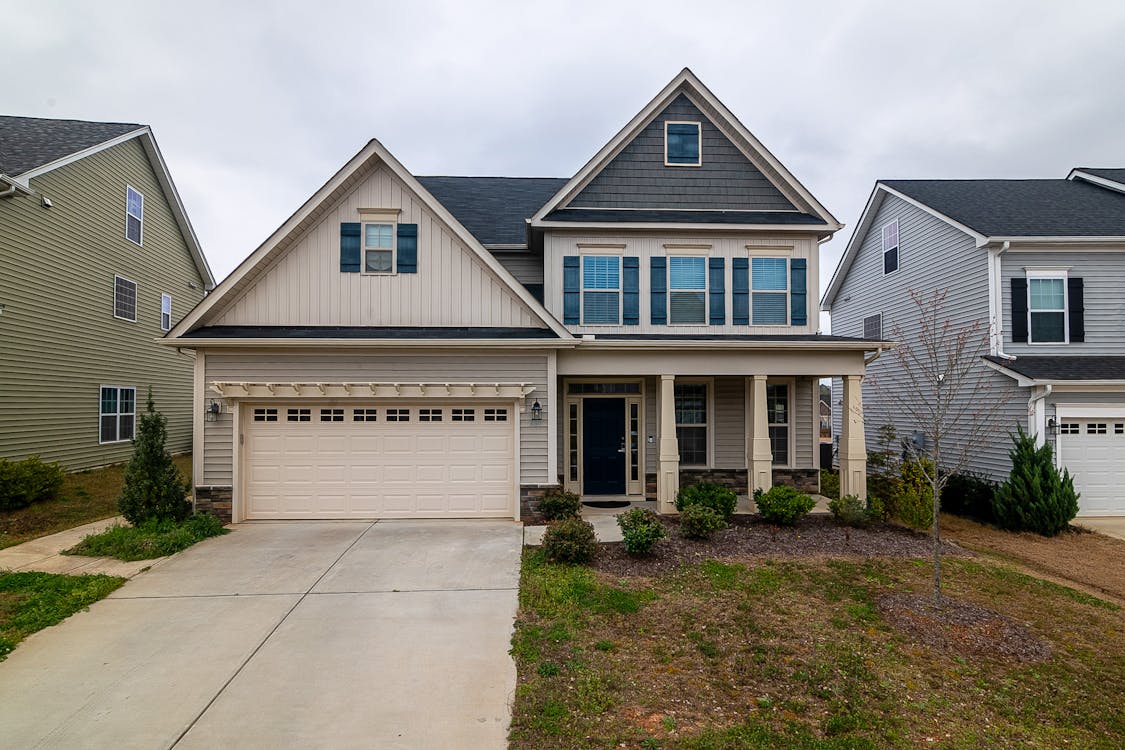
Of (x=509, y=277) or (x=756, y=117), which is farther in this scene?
(x=756, y=117)

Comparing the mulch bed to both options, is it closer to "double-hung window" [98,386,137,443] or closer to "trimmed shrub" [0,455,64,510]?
"trimmed shrub" [0,455,64,510]

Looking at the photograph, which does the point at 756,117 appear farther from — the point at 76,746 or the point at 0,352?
the point at 76,746

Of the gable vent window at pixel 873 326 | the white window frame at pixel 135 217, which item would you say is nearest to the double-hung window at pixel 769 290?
the gable vent window at pixel 873 326

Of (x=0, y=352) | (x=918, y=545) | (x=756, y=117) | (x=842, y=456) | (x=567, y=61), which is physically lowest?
(x=918, y=545)

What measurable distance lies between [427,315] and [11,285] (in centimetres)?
1038

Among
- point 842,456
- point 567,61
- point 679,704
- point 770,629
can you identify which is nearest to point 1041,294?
point 842,456

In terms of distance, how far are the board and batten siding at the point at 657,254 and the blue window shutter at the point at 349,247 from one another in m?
3.80

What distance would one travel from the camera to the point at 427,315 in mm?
10039

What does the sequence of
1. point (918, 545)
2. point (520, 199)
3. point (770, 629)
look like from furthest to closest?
1. point (520, 199)
2. point (918, 545)
3. point (770, 629)

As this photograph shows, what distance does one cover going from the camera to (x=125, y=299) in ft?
51.3

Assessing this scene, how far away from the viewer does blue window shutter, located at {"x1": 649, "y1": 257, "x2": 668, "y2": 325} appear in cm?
1125

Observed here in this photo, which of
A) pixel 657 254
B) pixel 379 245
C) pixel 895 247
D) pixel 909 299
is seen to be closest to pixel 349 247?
pixel 379 245

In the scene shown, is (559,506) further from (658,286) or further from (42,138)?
(42,138)

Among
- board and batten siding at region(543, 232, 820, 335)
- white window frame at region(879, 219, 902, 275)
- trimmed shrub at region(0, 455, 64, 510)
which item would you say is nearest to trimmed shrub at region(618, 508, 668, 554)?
board and batten siding at region(543, 232, 820, 335)
